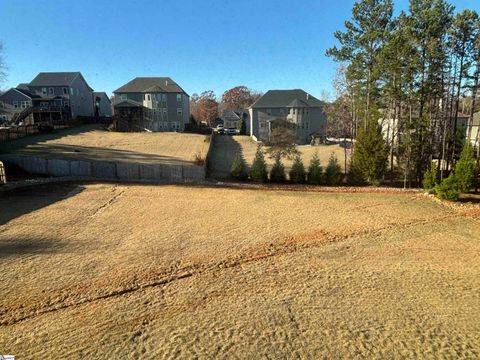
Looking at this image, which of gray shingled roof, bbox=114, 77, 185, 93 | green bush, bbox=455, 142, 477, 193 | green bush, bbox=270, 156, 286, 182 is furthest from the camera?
gray shingled roof, bbox=114, 77, 185, 93

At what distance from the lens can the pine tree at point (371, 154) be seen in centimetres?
2434

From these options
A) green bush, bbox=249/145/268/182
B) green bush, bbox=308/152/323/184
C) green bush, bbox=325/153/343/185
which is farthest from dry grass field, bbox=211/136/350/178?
green bush, bbox=325/153/343/185

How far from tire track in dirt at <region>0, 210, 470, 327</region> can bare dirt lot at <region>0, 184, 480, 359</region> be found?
44 mm

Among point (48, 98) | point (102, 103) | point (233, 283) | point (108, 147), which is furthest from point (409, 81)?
point (102, 103)

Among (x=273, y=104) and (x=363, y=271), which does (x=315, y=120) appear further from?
(x=363, y=271)

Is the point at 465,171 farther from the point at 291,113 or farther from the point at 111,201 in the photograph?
the point at 291,113

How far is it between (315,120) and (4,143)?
153 feet

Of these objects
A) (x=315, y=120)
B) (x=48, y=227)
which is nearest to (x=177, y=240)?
(x=48, y=227)

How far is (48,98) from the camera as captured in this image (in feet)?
185

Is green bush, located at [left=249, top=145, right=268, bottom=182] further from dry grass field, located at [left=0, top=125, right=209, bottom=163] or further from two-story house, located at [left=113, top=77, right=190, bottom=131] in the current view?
two-story house, located at [left=113, top=77, right=190, bottom=131]

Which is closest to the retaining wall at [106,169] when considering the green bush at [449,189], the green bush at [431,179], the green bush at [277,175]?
the green bush at [277,175]

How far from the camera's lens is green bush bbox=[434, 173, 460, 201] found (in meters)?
20.5

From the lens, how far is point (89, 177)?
77.6 ft

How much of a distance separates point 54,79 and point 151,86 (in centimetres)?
1757
